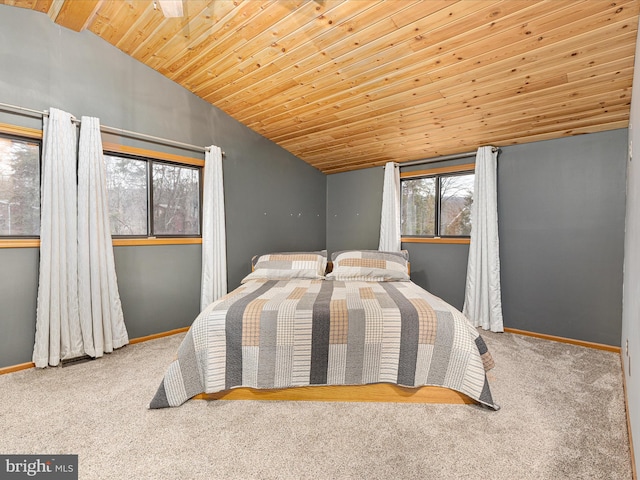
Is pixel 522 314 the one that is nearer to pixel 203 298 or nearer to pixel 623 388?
pixel 623 388

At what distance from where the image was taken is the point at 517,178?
10.4 feet

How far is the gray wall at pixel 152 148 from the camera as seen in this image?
2.25 m

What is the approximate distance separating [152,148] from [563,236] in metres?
4.05

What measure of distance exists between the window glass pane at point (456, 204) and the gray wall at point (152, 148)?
174cm

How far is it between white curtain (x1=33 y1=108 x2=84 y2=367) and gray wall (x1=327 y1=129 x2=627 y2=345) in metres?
3.75

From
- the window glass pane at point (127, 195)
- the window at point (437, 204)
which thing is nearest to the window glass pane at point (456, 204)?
the window at point (437, 204)

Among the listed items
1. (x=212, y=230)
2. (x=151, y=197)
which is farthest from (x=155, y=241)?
(x=212, y=230)

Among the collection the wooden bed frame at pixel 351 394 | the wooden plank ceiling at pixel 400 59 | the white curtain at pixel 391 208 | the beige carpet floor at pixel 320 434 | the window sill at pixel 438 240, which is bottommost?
the beige carpet floor at pixel 320 434

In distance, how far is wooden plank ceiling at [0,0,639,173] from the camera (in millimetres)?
1810

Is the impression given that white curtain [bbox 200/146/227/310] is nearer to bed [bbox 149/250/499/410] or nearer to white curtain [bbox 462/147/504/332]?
bed [bbox 149/250/499/410]

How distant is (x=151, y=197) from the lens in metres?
2.98

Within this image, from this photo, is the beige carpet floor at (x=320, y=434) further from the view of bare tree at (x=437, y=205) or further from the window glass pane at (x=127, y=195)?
the view of bare tree at (x=437, y=205)

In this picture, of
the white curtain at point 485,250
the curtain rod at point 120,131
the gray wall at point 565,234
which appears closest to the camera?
the curtain rod at point 120,131

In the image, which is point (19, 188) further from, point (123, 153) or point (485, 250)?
point (485, 250)
